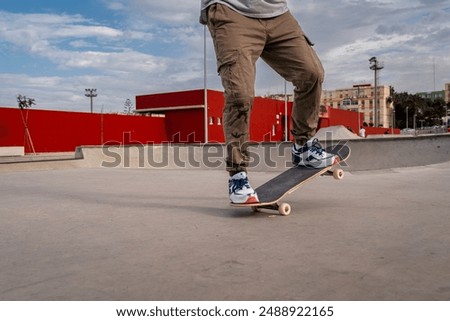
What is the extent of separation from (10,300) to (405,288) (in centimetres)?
122

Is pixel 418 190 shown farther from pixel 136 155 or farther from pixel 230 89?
pixel 136 155

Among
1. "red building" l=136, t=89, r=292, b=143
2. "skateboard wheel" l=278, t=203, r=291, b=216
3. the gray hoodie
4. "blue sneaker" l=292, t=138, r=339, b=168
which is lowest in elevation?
"skateboard wheel" l=278, t=203, r=291, b=216

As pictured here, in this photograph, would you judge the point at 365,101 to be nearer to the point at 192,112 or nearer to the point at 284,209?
the point at 192,112

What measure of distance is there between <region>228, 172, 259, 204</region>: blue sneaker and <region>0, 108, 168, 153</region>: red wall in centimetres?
2414

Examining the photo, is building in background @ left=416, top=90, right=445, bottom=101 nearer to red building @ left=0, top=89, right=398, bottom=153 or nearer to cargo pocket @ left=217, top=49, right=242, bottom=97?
red building @ left=0, top=89, right=398, bottom=153

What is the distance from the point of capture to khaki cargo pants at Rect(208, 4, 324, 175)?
9.07 feet

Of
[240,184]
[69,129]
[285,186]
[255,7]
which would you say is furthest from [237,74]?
[69,129]

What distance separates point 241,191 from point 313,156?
0.79 metres

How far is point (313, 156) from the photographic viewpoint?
10.9ft

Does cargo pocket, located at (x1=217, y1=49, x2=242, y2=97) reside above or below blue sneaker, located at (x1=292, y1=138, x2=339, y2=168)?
above

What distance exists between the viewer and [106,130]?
98.2 feet

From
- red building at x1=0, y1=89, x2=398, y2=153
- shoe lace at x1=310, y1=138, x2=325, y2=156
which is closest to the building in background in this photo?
red building at x1=0, y1=89, x2=398, y2=153

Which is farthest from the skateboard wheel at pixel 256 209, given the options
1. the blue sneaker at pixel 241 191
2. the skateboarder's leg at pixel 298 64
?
the skateboarder's leg at pixel 298 64

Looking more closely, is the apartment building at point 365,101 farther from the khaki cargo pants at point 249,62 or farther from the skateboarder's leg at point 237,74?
the skateboarder's leg at point 237,74
